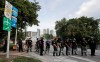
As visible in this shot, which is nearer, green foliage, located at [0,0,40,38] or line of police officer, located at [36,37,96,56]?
line of police officer, located at [36,37,96,56]

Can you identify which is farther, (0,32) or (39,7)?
(39,7)

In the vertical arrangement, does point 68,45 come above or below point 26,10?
below

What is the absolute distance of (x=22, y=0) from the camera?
31891 mm

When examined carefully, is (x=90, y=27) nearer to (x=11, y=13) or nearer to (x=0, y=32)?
(x=0, y=32)

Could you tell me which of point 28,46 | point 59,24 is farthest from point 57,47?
point 59,24

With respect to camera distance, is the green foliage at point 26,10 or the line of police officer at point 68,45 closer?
the line of police officer at point 68,45

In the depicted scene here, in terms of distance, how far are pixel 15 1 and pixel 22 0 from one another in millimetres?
2749

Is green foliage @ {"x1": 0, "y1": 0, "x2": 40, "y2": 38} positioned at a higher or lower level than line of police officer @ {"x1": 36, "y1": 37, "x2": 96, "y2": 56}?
higher

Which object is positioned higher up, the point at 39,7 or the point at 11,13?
the point at 39,7

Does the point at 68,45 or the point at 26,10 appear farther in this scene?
the point at 26,10


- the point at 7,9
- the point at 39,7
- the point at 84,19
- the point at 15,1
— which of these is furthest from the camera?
the point at 84,19

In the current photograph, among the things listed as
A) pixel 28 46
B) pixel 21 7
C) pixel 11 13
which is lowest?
pixel 28 46

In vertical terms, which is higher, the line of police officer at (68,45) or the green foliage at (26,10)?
the green foliage at (26,10)

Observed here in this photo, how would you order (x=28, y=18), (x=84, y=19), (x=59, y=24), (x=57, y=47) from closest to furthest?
(x=57, y=47) < (x=28, y=18) < (x=84, y=19) < (x=59, y=24)
